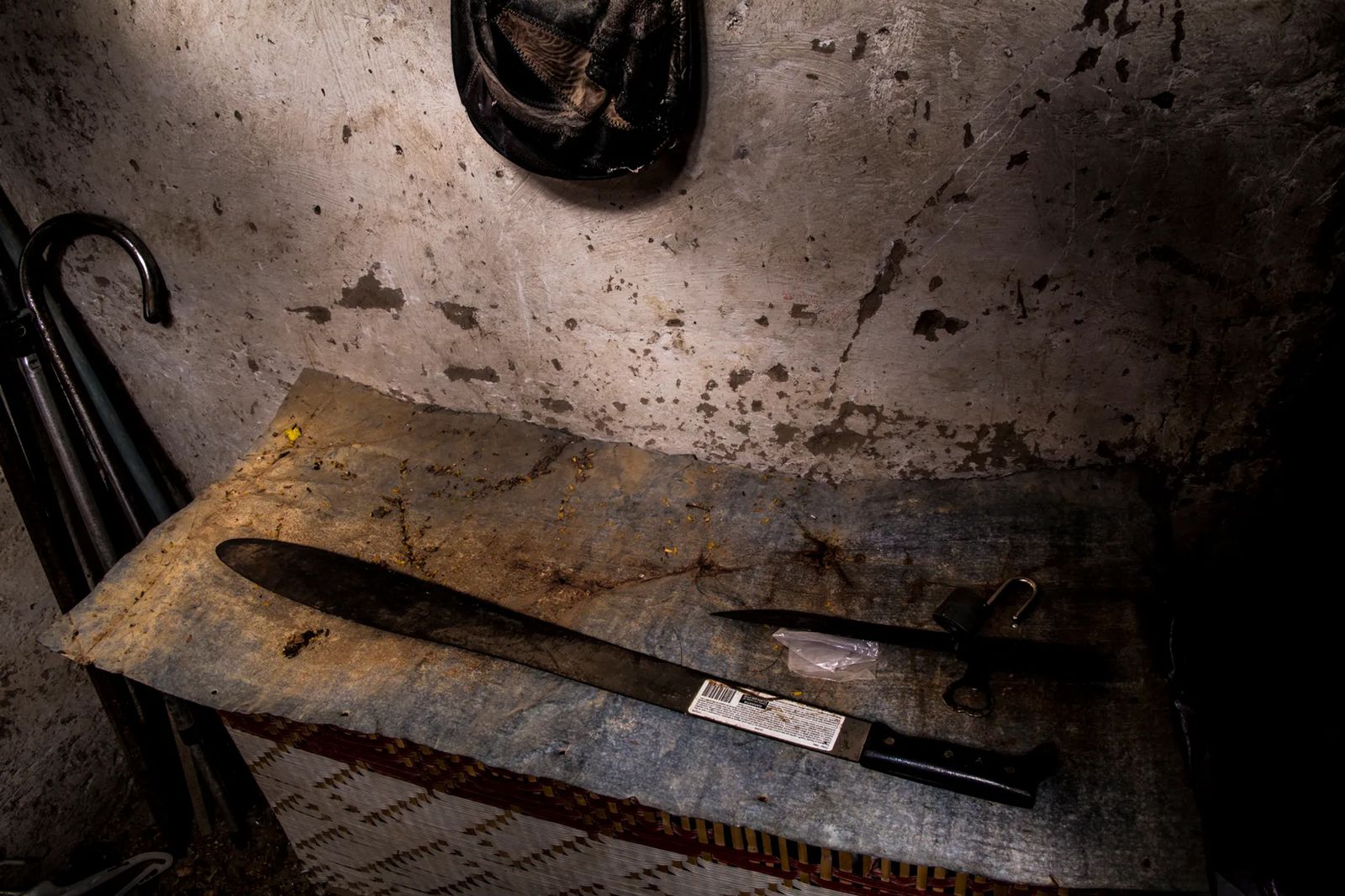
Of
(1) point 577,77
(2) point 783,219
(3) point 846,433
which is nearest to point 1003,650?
(3) point 846,433

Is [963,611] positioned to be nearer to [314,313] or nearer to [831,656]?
[831,656]

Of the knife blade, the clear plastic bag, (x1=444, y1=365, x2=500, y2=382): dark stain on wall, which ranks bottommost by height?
the clear plastic bag

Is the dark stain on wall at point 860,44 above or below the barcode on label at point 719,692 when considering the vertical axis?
above

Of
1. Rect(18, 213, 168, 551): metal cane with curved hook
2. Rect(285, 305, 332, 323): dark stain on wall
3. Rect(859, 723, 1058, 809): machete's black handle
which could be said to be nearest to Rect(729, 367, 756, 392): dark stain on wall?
Rect(859, 723, 1058, 809): machete's black handle

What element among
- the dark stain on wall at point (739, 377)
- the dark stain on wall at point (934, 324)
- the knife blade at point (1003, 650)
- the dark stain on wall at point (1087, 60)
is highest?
the dark stain on wall at point (1087, 60)

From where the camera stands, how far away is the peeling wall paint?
4.16ft

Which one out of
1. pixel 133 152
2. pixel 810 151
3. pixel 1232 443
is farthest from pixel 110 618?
pixel 1232 443

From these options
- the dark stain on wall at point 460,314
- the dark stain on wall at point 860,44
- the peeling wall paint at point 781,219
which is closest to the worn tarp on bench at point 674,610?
the peeling wall paint at point 781,219

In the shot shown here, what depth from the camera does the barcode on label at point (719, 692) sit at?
133 centimetres

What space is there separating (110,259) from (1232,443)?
2.66 meters

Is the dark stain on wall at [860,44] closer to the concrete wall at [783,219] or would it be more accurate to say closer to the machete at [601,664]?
the concrete wall at [783,219]

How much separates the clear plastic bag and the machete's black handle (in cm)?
15

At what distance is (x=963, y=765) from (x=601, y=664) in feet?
1.98

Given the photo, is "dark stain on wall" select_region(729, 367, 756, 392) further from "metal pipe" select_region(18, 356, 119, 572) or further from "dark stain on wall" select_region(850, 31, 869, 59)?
"metal pipe" select_region(18, 356, 119, 572)
